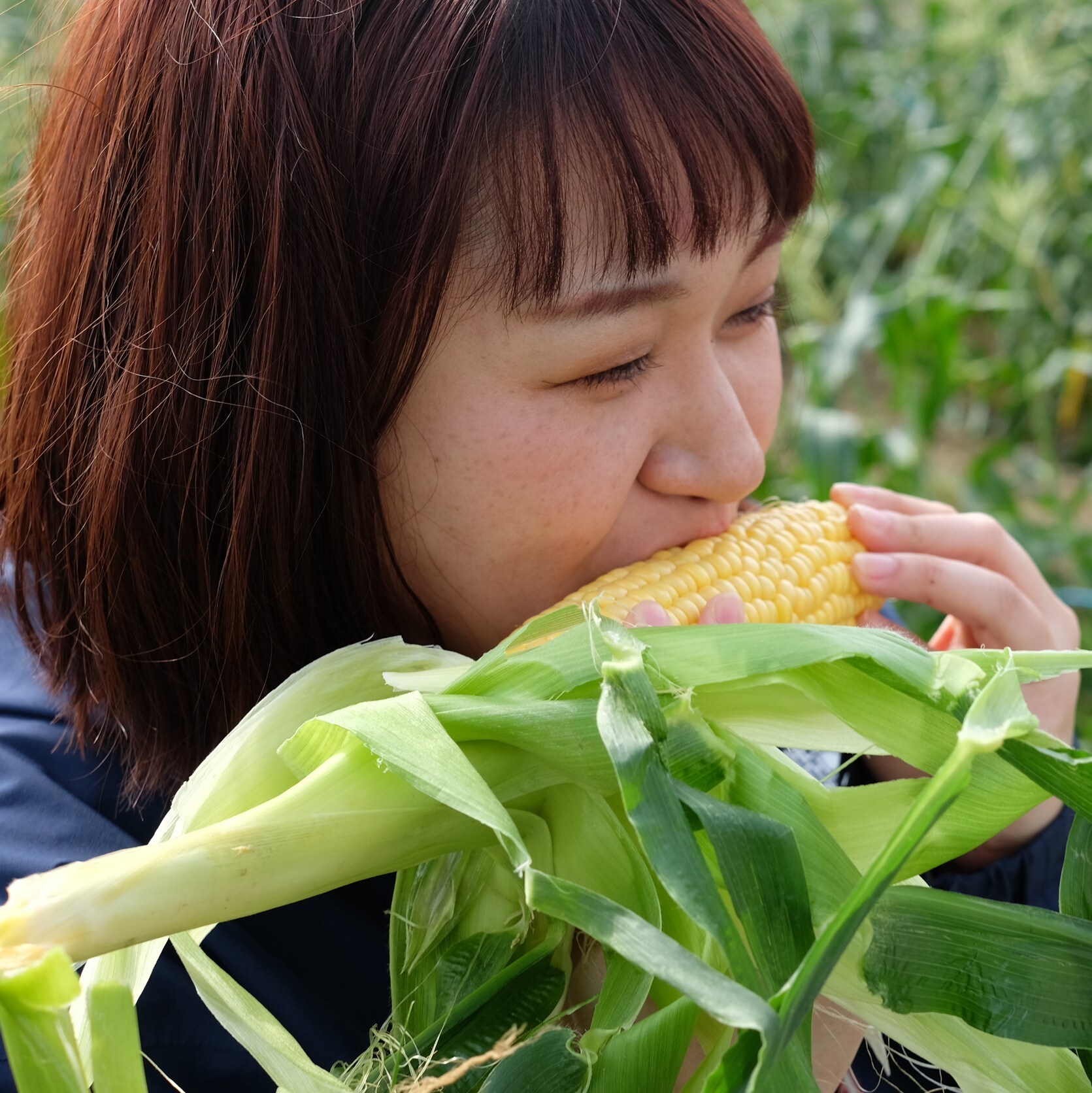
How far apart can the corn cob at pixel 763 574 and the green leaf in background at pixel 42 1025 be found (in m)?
0.50

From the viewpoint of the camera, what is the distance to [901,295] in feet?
10.6

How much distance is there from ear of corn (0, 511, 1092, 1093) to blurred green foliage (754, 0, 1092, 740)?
1591 millimetres

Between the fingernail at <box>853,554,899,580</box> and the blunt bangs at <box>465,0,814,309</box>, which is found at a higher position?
the blunt bangs at <box>465,0,814,309</box>

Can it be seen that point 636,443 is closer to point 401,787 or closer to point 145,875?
point 401,787

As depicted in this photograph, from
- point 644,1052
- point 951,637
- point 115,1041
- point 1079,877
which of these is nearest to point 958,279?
point 951,637

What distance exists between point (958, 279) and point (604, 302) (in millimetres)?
3821

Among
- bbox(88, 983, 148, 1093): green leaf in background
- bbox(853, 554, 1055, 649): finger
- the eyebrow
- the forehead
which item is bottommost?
bbox(853, 554, 1055, 649): finger

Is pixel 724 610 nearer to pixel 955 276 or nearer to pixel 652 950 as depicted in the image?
pixel 652 950

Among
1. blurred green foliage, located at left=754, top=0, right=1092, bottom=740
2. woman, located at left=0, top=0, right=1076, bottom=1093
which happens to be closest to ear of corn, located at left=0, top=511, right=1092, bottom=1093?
woman, located at left=0, top=0, right=1076, bottom=1093

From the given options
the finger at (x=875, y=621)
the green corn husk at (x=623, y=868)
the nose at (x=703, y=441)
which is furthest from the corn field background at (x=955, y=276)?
the green corn husk at (x=623, y=868)

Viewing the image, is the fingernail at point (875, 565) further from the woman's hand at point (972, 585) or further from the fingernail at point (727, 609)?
the fingernail at point (727, 609)

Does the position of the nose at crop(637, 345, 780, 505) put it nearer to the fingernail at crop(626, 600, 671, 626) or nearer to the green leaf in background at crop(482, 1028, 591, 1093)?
the fingernail at crop(626, 600, 671, 626)

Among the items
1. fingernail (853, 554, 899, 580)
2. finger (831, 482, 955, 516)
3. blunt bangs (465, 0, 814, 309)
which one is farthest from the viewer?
finger (831, 482, 955, 516)

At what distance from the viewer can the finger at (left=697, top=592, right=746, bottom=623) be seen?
3.36ft
